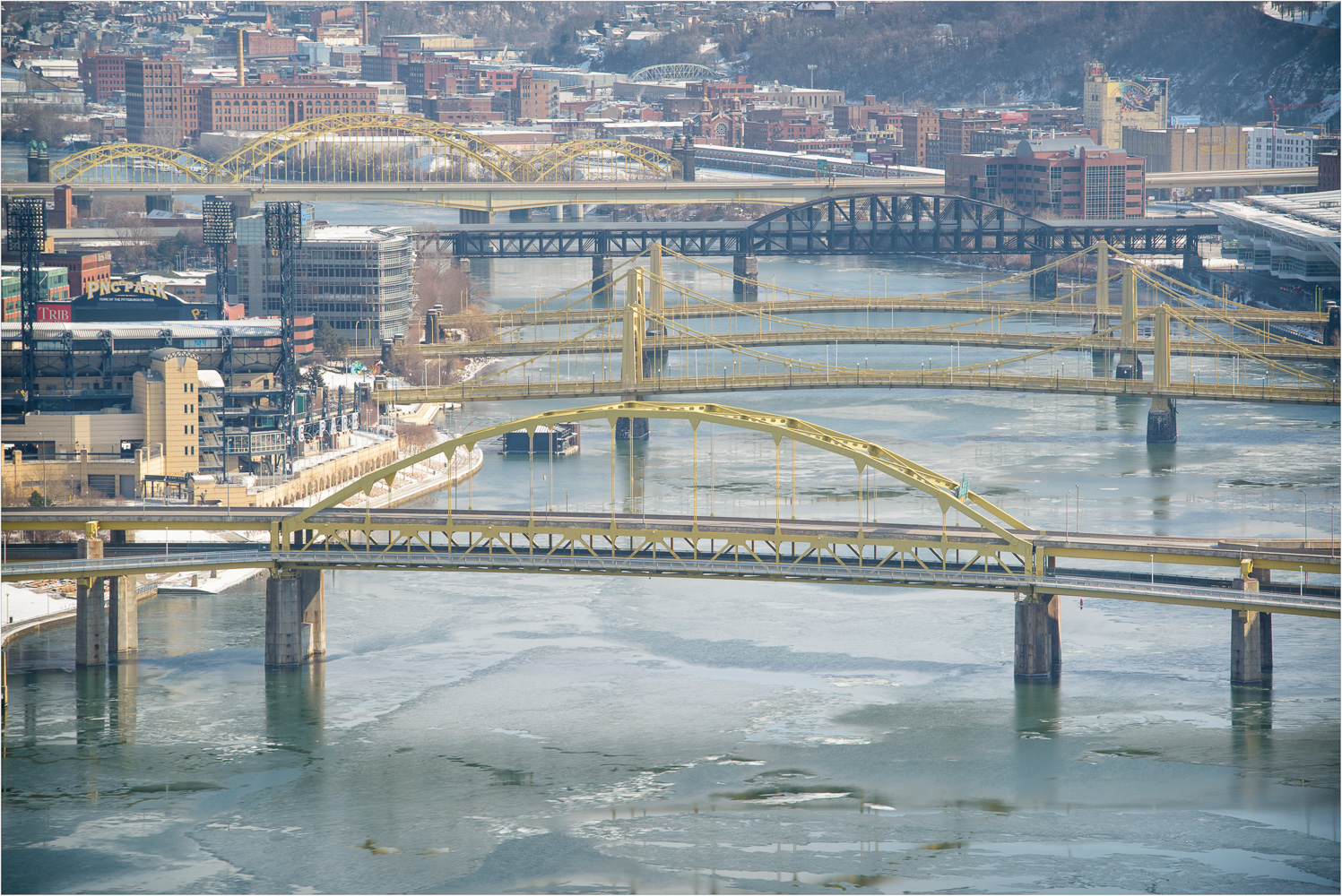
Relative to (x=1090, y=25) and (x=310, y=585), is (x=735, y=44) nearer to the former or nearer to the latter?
(x=1090, y=25)

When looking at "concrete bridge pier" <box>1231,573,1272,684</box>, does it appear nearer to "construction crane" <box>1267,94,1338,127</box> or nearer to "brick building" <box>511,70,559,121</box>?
"construction crane" <box>1267,94,1338,127</box>

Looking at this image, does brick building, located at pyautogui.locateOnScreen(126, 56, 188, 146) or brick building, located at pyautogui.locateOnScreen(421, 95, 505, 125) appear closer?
brick building, located at pyautogui.locateOnScreen(126, 56, 188, 146)

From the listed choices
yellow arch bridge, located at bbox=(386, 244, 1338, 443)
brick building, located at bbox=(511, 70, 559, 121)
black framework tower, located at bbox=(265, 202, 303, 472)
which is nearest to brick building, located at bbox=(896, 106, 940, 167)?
brick building, located at bbox=(511, 70, 559, 121)

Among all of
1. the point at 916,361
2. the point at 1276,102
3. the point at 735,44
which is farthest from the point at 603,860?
the point at 735,44

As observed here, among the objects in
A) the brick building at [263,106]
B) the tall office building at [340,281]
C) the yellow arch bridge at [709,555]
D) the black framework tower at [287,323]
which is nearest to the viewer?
the yellow arch bridge at [709,555]

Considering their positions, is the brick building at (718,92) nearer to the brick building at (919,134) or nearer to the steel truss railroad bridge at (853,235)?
the brick building at (919,134)

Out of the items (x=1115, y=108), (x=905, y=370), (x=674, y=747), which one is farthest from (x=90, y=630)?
(x=1115, y=108)

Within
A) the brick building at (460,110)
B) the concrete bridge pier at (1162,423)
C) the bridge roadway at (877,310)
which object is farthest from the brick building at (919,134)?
the concrete bridge pier at (1162,423)
